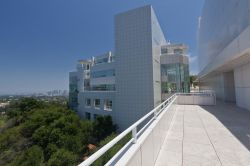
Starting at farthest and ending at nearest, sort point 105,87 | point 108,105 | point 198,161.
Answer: point 105,87
point 108,105
point 198,161

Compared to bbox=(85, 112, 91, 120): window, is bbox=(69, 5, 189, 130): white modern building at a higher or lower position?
higher

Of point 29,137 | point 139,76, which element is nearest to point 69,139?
point 29,137

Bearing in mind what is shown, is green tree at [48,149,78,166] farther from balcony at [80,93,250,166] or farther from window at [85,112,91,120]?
window at [85,112,91,120]

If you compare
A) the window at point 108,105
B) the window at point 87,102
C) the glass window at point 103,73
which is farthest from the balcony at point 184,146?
the window at point 87,102

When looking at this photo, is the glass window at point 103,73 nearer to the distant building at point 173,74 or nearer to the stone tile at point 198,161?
the distant building at point 173,74

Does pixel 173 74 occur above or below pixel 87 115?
above

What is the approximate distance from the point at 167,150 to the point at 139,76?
17096 millimetres

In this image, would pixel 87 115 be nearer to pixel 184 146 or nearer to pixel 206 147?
pixel 184 146

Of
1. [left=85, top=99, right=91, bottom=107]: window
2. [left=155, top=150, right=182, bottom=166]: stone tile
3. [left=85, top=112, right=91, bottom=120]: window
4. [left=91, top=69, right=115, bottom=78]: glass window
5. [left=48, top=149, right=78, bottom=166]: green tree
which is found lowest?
[left=48, top=149, right=78, bottom=166]: green tree

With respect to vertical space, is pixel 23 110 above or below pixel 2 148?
above

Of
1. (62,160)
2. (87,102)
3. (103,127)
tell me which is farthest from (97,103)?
(62,160)

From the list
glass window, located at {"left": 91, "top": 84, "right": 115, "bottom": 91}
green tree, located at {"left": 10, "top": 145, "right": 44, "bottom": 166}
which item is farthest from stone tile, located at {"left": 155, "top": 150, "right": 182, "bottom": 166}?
glass window, located at {"left": 91, "top": 84, "right": 115, "bottom": 91}

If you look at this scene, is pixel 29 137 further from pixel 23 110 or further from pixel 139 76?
pixel 139 76

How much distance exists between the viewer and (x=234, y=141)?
4.50m
